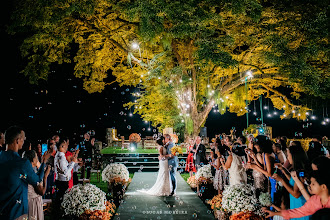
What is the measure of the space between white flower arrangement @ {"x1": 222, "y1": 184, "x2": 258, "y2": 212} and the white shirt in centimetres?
395

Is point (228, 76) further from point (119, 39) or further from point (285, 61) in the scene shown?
point (119, 39)

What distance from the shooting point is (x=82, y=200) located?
511 centimetres

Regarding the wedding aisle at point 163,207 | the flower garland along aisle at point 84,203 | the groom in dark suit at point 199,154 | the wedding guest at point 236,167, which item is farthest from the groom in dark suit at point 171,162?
the flower garland along aisle at point 84,203

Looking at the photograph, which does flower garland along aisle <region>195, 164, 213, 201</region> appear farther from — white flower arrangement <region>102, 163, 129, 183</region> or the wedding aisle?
white flower arrangement <region>102, 163, 129, 183</region>

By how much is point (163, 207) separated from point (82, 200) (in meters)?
2.87

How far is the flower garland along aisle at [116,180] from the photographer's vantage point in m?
8.48

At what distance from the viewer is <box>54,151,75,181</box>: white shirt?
20.5ft

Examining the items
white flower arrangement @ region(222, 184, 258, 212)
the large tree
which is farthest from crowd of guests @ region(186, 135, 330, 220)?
the large tree

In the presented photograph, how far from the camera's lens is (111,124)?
30.7 meters

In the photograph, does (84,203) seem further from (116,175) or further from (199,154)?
(199,154)

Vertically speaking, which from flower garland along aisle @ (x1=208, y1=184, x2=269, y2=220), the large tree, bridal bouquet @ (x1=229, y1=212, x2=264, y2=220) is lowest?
bridal bouquet @ (x1=229, y1=212, x2=264, y2=220)

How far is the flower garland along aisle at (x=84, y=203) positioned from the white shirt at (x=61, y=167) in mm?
1195

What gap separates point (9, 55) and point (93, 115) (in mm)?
11109

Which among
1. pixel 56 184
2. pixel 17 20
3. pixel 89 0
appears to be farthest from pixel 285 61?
pixel 17 20
